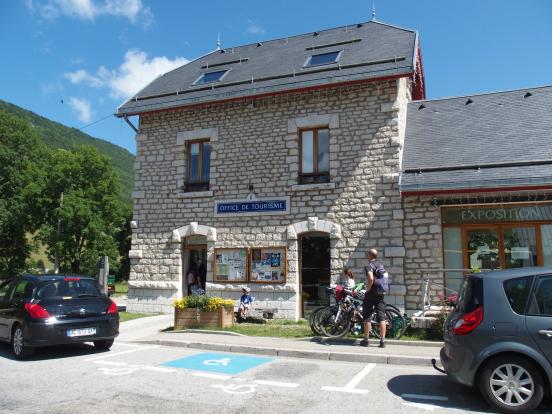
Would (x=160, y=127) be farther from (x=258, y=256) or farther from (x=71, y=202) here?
(x=71, y=202)

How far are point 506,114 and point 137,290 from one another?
11.5 m

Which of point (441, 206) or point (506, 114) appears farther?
point (506, 114)

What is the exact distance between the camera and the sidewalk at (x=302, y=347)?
7059mm

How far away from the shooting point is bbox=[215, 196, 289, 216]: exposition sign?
39.4ft

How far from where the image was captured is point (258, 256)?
12109 mm

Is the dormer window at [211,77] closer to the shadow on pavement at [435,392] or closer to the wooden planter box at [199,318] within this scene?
the wooden planter box at [199,318]

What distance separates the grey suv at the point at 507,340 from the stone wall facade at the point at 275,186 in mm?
5800

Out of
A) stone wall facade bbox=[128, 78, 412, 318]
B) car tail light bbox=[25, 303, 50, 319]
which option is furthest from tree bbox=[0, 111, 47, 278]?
car tail light bbox=[25, 303, 50, 319]

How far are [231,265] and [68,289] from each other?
494cm

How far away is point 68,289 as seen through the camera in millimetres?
8141

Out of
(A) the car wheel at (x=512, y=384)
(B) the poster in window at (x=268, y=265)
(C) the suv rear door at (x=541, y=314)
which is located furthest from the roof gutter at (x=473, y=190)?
(A) the car wheel at (x=512, y=384)

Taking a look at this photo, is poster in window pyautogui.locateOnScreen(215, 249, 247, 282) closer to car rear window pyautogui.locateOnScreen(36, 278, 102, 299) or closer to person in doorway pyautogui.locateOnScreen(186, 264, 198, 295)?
person in doorway pyautogui.locateOnScreen(186, 264, 198, 295)

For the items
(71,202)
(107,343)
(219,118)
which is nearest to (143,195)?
(219,118)

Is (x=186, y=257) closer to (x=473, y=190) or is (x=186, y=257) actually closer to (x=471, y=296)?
(x=473, y=190)
